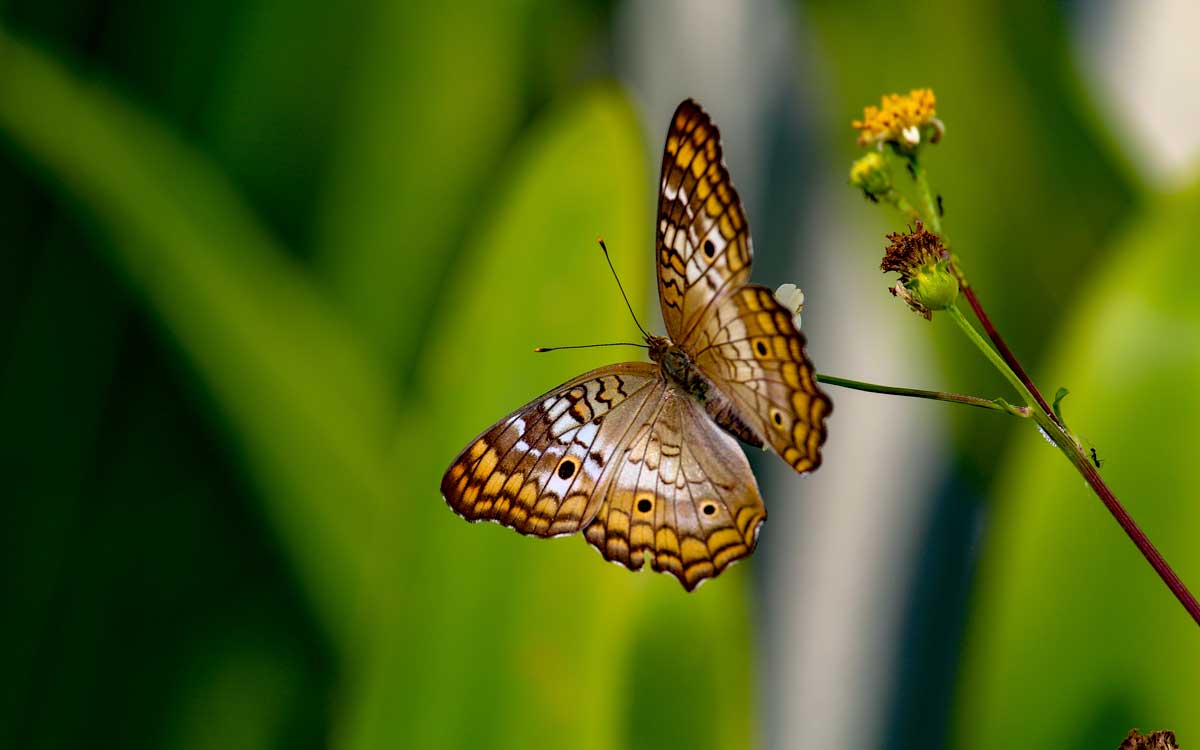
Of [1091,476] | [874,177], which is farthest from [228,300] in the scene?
[1091,476]

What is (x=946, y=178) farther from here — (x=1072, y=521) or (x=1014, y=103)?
(x=1072, y=521)

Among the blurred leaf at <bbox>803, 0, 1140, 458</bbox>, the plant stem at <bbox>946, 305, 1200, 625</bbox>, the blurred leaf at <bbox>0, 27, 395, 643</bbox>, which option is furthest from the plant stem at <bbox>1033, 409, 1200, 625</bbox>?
the blurred leaf at <bbox>803, 0, 1140, 458</bbox>

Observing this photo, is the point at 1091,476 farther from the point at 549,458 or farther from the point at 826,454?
the point at 826,454

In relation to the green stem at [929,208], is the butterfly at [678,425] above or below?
below

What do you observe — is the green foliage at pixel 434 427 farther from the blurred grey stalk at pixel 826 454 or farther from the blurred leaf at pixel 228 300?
the blurred grey stalk at pixel 826 454

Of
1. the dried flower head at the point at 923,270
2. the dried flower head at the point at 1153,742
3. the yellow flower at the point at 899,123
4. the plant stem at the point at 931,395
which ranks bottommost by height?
the dried flower head at the point at 1153,742

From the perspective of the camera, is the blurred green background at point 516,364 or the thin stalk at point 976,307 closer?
the thin stalk at point 976,307

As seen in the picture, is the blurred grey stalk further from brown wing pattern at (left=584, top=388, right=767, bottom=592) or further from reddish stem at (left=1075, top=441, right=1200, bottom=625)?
reddish stem at (left=1075, top=441, right=1200, bottom=625)

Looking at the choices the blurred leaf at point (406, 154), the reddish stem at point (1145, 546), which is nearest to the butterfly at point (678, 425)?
the reddish stem at point (1145, 546)
